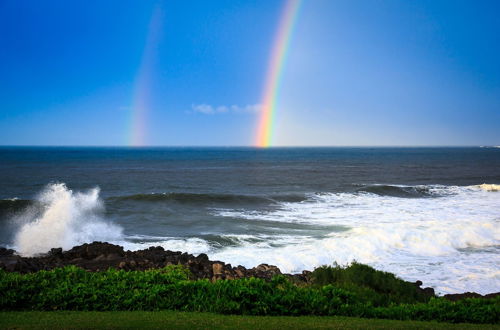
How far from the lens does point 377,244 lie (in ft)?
68.6

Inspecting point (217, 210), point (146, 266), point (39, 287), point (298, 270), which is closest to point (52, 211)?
point (217, 210)

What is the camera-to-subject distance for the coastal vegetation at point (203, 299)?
905 cm

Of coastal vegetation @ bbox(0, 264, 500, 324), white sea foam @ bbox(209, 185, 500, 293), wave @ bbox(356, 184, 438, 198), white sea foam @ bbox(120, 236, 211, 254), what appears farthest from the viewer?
wave @ bbox(356, 184, 438, 198)

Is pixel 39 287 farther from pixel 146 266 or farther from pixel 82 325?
pixel 146 266

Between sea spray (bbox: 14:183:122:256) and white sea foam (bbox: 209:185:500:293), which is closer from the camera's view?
→ white sea foam (bbox: 209:185:500:293)

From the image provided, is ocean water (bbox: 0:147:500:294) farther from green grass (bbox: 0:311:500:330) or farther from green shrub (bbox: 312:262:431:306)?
green grass (bbox: 0:311:500:330)

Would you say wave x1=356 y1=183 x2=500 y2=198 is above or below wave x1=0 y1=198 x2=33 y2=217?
above

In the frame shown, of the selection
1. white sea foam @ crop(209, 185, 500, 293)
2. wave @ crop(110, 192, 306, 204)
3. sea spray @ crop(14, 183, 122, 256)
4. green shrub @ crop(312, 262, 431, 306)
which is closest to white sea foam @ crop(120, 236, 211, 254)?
white sea foam @ crop(209, 185, 500, 293)

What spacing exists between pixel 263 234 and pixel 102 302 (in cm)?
1499

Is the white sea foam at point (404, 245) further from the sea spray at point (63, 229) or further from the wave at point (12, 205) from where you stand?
the wave at point (12, 205)

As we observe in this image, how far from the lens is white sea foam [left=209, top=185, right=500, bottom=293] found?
16567mm

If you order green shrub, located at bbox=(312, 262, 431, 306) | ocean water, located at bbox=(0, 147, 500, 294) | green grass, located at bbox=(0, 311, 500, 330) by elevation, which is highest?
green grass, located at bbox=(0, 311, 500, 330)

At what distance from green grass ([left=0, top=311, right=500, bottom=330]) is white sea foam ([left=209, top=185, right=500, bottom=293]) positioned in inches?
282

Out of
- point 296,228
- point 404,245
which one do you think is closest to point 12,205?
point 296,228
